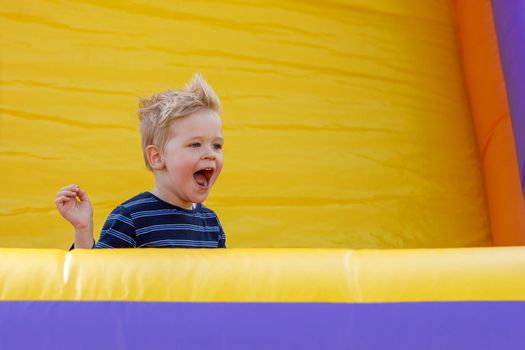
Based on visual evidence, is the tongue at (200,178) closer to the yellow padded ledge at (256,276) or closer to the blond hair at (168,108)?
the blond hair at (168,108)

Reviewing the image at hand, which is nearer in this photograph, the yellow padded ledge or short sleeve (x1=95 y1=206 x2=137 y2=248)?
the yellow padded ledge

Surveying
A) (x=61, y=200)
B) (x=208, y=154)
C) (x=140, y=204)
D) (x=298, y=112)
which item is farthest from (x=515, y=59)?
(x=61, y=200)

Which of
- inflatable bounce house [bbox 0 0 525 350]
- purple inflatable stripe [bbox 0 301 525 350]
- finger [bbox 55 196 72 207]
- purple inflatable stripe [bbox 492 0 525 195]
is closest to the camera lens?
purple inflatable stripe [bbox 0 301 525 350]

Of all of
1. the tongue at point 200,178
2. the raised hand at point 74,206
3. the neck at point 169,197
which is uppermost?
the tongue at point 200,178

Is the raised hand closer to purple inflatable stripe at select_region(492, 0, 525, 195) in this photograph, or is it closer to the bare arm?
the bare arm

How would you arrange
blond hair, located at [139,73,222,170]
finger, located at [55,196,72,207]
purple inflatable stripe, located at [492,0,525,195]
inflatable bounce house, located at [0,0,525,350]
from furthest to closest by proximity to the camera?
1. inflatable bounce house, located at [0,0,525,350]
2. purple inflatable stripe, located at [492,0,525,195]
3. blond hair, located at [139,73,222,170]
4. finger, located at [55,196,72,207]

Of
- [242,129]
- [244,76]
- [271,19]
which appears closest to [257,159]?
[242,129]

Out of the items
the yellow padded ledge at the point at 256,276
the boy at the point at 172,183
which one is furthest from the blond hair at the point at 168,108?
the yellow padded ledge at the point at 256,276

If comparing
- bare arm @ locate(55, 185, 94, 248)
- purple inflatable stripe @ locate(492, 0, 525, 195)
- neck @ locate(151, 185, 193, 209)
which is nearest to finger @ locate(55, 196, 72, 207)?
bare arm @ locate(55, 185, 94, 248)

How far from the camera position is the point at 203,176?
1.09 m

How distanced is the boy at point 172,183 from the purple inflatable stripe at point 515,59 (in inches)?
21.6

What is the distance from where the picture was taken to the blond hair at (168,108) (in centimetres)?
109

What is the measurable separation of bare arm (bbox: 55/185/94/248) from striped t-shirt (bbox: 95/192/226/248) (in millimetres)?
23

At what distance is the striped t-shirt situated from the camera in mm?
1021
